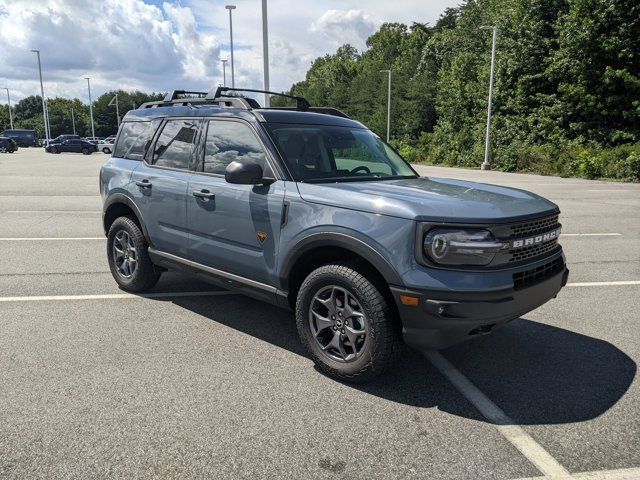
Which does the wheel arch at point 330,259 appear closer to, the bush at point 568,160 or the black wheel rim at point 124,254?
the black wheel rim at point 124,254

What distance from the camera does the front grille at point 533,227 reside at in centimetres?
329

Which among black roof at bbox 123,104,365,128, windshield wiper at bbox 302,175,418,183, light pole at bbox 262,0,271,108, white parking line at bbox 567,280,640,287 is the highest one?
light pole at bbox 262,0,271,108

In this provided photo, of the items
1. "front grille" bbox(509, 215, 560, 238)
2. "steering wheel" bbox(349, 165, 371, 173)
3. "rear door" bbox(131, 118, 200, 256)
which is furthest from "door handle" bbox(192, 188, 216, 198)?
"front grille" bbox(509, 215, 560, 238)

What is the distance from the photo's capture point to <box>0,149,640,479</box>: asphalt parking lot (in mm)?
2660

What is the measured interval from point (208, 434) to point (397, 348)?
4.17 ft

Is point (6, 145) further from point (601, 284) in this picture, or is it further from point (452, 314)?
point (452, 314)

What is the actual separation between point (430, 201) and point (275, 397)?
5.23 ft

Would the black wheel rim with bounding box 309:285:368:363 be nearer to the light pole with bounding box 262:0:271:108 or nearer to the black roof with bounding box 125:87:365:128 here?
the black roof with bounding box 125:87:365:128

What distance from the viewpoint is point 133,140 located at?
554 centimetres

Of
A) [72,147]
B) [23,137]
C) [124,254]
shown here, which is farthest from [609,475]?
[23,137]

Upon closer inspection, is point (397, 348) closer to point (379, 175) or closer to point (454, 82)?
point (379, 175)

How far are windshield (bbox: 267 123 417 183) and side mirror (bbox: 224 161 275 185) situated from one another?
28 cm

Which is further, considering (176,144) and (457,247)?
(176,144)

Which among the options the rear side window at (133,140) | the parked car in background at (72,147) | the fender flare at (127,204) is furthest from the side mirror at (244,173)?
the parked car in background at (72,147)
